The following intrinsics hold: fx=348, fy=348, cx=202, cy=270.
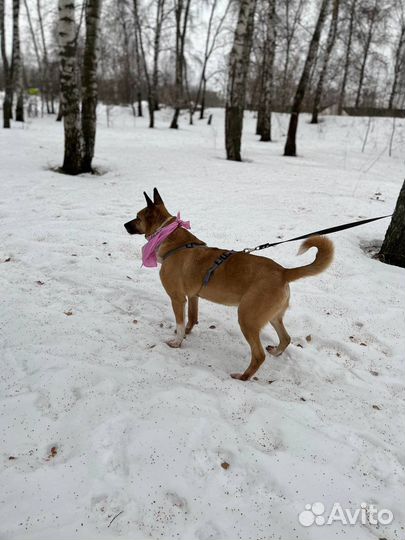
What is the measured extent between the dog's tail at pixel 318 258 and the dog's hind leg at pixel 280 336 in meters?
0.60

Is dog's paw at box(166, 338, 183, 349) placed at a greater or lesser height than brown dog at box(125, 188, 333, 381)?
lesser

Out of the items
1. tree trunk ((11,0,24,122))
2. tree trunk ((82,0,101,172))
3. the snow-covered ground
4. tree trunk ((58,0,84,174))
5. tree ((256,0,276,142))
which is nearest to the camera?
the snow-covered ground

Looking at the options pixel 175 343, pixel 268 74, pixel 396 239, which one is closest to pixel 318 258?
pixel 175 343

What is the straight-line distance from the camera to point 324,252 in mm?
2836

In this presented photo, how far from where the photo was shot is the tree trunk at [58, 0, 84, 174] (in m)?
7.54

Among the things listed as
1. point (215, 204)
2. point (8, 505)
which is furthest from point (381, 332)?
point (215, 204)

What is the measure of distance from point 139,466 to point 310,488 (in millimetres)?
1080

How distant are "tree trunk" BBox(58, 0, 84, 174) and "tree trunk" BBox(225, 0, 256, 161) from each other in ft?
16.7

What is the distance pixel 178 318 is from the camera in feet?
11.3

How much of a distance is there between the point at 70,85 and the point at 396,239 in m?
7.58

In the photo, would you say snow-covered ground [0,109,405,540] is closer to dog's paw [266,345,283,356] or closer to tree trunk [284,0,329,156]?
dog's paw [266,345,283,356]

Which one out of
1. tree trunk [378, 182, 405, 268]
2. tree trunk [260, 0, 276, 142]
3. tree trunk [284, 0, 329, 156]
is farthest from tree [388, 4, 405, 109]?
tree trunk [378, 182, 405, 268]

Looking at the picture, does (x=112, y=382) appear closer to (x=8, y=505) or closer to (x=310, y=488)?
(x=8, y=505)

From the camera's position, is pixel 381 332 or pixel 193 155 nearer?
pixel 381 332
